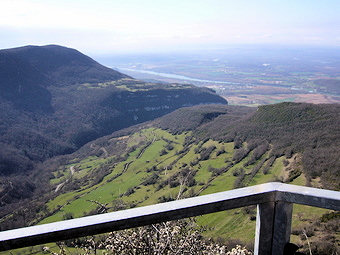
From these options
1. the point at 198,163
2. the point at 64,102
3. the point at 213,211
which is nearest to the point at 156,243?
the point at 213,211

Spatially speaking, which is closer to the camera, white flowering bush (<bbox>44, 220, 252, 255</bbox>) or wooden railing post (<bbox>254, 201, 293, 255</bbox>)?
wooden railing post (<bbox>254, 201, 293, 255</bbox>)

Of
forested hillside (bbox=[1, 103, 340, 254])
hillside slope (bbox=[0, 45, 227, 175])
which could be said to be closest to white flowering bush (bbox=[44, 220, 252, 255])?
forested hillside (bbox=[1, 103, 340, 254])

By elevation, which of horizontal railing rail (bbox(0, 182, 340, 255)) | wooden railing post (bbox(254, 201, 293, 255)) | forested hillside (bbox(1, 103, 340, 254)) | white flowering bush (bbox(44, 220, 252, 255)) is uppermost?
horizontal railing rail (bbox(0, 182, 340, 255))

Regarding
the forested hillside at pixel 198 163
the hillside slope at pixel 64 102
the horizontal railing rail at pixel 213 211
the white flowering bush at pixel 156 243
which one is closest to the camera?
the horizontal railing rail at pixel 213 211

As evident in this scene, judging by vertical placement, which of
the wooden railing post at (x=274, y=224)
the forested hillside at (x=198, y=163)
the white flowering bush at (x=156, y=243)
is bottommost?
the forested hillside at (x=198, y=163)

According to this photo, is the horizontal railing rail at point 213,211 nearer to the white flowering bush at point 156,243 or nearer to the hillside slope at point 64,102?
the white flowering bush at point 156,243

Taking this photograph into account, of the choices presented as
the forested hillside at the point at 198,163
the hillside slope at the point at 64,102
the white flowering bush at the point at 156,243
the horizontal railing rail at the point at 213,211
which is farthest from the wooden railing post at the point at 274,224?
the hillside slope at the point at 64,102

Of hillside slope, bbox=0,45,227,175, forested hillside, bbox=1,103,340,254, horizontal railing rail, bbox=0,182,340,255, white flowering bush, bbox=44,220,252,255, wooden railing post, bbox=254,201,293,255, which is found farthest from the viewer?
hillside slope, bbox=0,45,227,175

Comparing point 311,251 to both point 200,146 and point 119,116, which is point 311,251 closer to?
point 200,146

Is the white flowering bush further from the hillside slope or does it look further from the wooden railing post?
the hillside slope
